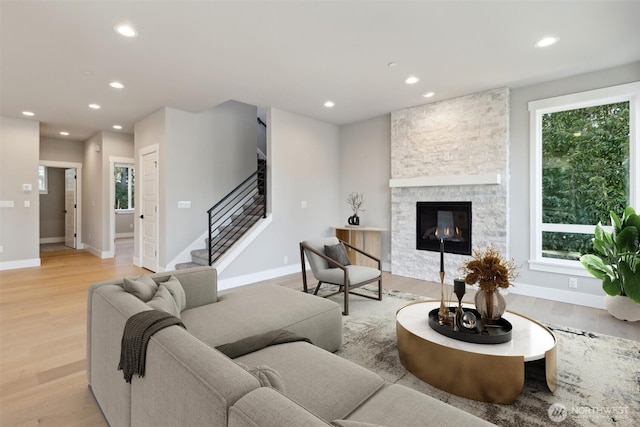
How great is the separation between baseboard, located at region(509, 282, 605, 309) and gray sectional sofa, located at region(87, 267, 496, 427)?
11.3ft

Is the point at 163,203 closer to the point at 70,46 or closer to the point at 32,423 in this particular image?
the point at 70,46

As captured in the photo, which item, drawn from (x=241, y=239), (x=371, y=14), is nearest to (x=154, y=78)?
(x=241, y=239)

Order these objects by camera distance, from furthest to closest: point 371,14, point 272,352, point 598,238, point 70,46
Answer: point 598,238, point 70,46, point 371,14, point 272,352

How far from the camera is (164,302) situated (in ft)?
6.41

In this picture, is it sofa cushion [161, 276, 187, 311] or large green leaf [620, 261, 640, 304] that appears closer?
sofa cushion [161, 276, 187, 311]

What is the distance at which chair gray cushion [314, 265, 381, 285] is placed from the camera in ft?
12.1

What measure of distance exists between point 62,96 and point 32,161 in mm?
2456

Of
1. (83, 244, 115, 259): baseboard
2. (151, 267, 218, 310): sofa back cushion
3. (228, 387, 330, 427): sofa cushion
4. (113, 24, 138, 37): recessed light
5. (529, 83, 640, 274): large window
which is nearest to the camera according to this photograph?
(228, 387, 330, 427): sofa cushion

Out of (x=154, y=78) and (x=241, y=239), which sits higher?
(x=154, y=78)

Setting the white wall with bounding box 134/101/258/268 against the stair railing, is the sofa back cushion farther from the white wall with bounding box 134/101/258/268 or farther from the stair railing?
the white wall with bounding box 134/101/258/268

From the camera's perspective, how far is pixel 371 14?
2.70 m

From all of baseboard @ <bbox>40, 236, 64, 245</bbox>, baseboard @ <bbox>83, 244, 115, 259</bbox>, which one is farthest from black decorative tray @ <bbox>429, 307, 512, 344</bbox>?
baseboard @ <bbox>40, 236, 64, 245</bbox>

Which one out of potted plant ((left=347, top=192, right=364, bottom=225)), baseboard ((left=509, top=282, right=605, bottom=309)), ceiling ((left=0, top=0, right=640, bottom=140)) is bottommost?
baseboard ((left=509, top=282, right=605, bottom=309))

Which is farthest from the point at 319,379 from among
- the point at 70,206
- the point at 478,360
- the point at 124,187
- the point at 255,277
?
the point at 124,187
